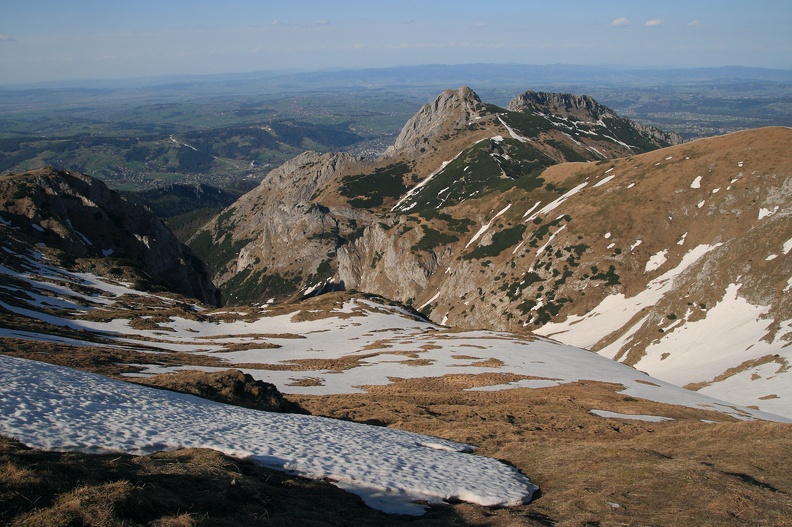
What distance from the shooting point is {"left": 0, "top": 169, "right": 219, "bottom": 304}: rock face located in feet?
293

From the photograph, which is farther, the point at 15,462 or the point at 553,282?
the point at 553,282

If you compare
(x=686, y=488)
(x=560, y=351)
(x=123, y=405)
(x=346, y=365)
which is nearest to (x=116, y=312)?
(x=346, y=365)

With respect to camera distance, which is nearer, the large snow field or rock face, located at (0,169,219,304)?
the large snow field

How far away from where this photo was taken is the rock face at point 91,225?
89250mm

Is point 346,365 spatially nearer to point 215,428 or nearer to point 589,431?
point 589,431

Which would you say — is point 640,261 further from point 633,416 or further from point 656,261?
point 633,416

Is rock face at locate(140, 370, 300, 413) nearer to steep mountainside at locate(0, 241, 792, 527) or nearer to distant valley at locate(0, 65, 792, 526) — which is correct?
distant valley at locate(0, 65, 792, 526)

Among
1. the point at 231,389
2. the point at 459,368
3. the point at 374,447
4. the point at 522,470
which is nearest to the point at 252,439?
the point at 374,447

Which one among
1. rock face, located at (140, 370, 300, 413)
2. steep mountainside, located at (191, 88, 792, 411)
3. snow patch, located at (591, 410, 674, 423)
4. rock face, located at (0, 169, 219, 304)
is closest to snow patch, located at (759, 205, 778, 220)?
steep mountainside, located at (191, 88, 792, 411)

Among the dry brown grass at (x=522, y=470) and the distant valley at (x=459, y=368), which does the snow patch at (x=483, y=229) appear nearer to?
the distant valley at (x=459, y=368)

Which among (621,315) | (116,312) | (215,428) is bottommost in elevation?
(621,315)

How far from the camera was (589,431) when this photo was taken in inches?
1029

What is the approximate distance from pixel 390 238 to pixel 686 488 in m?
149

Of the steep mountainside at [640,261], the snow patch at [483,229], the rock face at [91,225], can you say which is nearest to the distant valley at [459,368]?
the steep mountainside at [640,261]
